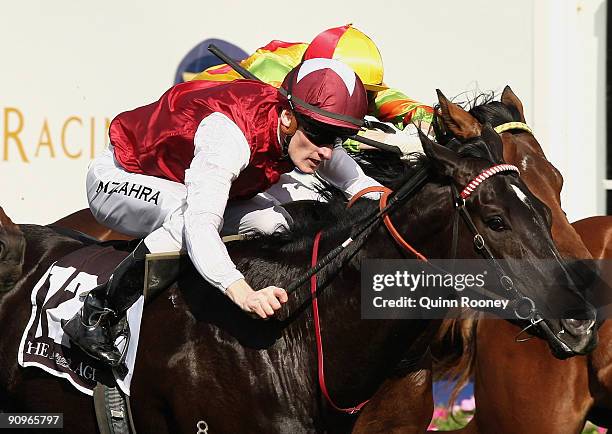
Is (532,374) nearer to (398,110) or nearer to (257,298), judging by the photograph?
(398,110)

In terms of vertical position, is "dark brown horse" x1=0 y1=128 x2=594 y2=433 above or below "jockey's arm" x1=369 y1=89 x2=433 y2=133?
below

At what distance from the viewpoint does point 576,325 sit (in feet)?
8.98

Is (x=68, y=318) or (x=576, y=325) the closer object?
(x=576, y=325)

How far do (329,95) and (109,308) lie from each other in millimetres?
921

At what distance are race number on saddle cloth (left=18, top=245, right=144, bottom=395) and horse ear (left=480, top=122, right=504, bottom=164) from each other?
1.14 m

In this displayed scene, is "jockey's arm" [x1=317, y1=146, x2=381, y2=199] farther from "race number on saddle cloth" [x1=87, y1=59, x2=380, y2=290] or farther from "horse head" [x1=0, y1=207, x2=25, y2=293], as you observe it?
"horse head" [x1=0, y1=207, x2=25, y2=293]

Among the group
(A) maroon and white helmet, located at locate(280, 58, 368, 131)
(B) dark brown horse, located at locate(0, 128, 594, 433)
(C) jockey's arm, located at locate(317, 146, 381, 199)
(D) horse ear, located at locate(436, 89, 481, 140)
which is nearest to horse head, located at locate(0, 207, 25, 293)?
(B) dark brown horse, located at locate(0, 128, 594, 433)

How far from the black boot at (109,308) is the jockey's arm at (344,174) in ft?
2.46

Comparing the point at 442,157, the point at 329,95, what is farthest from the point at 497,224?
the point at 329,95

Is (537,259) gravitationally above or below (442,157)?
below

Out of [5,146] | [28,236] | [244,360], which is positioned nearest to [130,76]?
[5,146]

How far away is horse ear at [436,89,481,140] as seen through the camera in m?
3.41

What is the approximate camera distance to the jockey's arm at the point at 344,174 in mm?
3583

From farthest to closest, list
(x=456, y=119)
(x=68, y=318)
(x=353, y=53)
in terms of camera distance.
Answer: (x=353, y=53) → (x=456, y=119) → (x=68, y=318)
